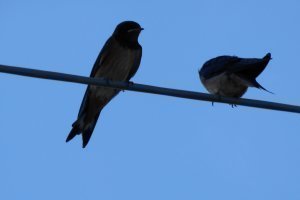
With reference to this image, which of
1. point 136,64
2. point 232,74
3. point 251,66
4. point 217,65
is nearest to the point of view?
point 251,66

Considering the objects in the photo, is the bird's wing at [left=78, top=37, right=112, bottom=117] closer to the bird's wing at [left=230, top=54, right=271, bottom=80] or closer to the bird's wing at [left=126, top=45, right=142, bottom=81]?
the bird's wing at [left=126, top=45, right=142, bottom=81]

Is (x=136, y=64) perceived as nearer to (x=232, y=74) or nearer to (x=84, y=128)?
(x=84, y=128)

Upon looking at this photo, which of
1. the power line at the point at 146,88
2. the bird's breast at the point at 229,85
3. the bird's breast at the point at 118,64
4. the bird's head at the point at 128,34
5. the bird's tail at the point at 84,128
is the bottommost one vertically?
the power line at the point at 146,88

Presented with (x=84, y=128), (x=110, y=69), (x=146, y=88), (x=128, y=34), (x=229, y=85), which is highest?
(x=128, y=34)

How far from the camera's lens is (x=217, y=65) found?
7.46 metres

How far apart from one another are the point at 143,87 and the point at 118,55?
3061 mm

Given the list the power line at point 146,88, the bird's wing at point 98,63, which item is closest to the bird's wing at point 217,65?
the bird's wing at point 98,63

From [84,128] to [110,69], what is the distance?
761mm

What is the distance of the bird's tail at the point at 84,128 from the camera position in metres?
7.06

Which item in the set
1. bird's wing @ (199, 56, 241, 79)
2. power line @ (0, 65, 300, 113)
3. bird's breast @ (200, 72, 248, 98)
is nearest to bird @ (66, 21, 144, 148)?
bird's wing @ (199, 56, 241, 79)

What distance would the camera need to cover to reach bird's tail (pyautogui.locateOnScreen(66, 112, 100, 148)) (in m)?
7.06

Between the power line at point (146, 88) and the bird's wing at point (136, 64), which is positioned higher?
the bird's wing at point (136, 64)

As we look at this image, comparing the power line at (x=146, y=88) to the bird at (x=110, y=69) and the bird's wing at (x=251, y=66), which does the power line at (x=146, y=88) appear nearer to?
the bird's wing at (x=251, y=66)

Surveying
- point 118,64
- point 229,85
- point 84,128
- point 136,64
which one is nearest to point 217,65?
point 229,85
